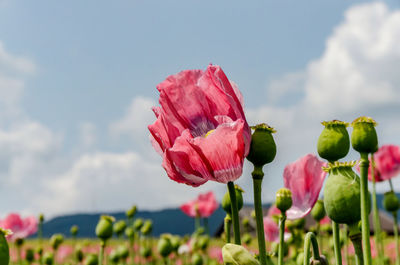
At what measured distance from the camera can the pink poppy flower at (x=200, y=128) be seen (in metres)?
0.83

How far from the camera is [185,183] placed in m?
0.90

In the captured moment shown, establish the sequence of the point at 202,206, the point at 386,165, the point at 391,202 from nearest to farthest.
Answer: the point at 391,202 → the point at 386,165 → the point at 202,206

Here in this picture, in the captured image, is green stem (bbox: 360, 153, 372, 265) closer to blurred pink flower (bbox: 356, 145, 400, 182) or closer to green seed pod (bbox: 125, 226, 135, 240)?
blurred pink flower (bbox: 356, 145, 400, 182)

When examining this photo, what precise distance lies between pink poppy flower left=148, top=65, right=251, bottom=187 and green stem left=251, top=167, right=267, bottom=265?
1.6 inches

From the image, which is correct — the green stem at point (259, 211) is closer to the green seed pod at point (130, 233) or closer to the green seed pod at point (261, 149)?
the green seed pod at point (261, 149)

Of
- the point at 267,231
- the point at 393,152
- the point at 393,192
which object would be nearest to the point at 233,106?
the point at 267,231

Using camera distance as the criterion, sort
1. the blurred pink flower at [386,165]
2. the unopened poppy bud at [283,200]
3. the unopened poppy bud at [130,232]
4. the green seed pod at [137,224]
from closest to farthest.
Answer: the unopened poppy bud at [283,200] → the blurred pink flower at [386,165] → the unopened poppy bud at [130,232] → the green seed pod at [137,224]

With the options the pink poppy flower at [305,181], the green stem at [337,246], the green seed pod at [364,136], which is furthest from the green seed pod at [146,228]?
the green seed pod at [364,136]

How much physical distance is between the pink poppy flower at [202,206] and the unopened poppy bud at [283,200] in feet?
9.12

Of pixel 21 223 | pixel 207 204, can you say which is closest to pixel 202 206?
pixel 207 204

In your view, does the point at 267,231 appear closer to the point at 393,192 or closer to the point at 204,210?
the point at 393,192

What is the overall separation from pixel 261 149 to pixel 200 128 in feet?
0.46

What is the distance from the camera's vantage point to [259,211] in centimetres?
82

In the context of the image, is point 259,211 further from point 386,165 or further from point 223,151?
point 386,165
